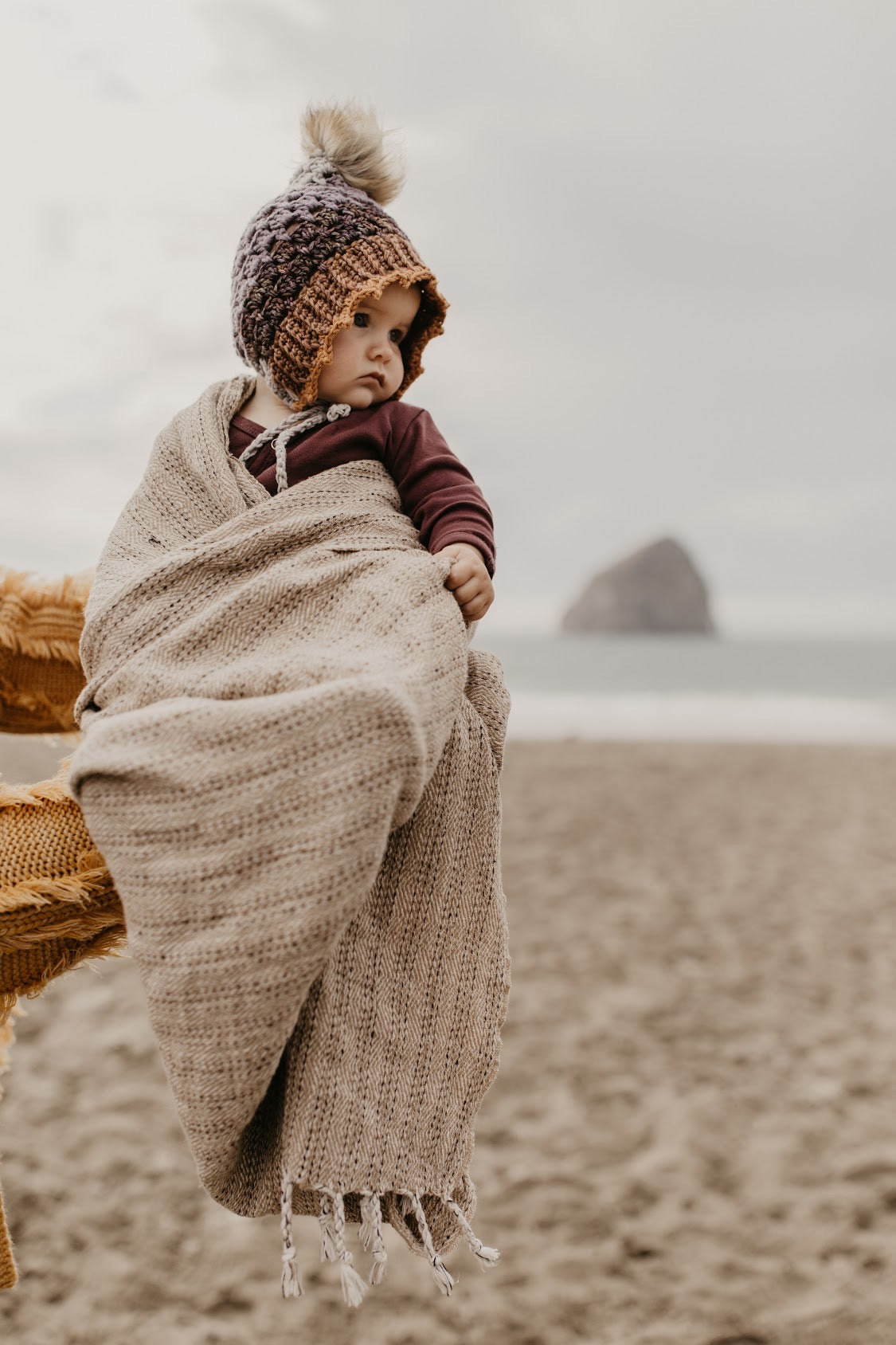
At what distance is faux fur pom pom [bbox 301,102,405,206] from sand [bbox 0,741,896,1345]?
1.05 metres

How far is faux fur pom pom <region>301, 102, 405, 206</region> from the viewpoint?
1335 mm

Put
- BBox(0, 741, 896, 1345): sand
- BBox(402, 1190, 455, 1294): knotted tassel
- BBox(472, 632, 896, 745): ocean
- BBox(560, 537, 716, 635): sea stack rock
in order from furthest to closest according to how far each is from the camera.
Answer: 1. BBox(560, 537, 716, 635): sea stack rock
2. BBox(472, 632, 896, 745): ocean
3. BBox(0, 741, 896, 1345): sand
4. BBox(402, 1190, 455, 1294): knotted tassel

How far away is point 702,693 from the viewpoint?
20234mm

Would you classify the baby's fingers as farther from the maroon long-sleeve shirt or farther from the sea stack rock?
the sea stack rock

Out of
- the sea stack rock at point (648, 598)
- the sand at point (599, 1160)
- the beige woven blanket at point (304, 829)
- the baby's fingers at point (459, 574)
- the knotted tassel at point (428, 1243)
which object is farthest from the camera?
the sea stack rock at point (648, 598)

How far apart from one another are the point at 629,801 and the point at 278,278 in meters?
6.58

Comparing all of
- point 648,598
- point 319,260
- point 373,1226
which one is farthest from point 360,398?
point 648,598

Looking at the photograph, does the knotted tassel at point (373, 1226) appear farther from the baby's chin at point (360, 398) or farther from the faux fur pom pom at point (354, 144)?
the faux fur pom pom at point (354, 144)

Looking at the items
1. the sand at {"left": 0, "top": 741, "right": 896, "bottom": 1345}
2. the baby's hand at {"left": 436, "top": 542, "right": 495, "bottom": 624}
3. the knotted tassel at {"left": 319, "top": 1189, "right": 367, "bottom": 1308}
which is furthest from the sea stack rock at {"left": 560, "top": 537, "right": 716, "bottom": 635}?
the knotted tassel at {"left": 319, "top": 1189, "right": 367, "bottom": 1308}

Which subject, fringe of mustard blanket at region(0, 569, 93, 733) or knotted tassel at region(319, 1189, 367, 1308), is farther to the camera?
fringe of mustard blanket at region(0, 569, 93, 733)

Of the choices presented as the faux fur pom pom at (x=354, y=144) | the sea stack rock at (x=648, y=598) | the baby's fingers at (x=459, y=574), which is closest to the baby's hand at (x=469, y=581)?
the baby's fingers at (x=459, y=574)

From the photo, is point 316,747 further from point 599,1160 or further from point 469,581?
point 599,1160

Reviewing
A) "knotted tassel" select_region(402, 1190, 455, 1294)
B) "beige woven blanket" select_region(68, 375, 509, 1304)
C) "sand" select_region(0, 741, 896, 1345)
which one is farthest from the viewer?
"sand" select_region(0, 741, 896, 1345)

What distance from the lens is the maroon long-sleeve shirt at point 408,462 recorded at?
1.27 meters
